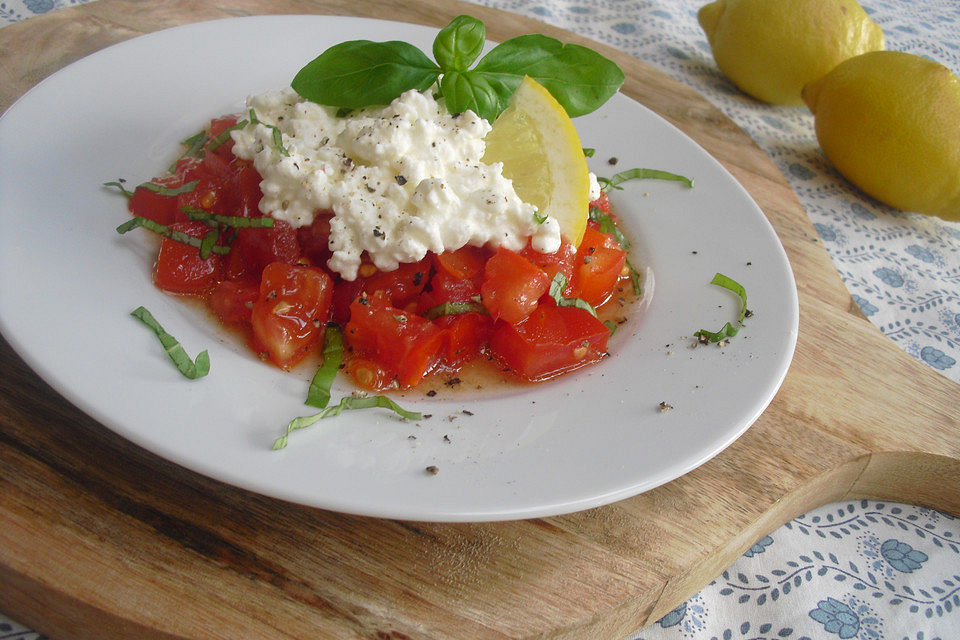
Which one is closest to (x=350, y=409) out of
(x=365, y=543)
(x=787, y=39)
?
(x=365, y=543)

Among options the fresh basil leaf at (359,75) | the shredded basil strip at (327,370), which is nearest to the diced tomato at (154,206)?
the fresh basil leaf at (359,75)

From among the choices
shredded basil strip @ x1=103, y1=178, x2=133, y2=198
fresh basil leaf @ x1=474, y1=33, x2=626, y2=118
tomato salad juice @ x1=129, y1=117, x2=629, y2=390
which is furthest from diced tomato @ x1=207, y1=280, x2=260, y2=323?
fresh basil leaf @ x1=474, y1=33, x2=626, y2=118

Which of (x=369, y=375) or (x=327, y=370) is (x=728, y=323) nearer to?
(x=369, y=375)

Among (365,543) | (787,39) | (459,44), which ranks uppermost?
(459,44)

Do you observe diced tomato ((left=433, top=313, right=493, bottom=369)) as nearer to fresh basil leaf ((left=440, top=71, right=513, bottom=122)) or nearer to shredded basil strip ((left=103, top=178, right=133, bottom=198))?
fresh basil leaf ((left=440, top=71, right=513, bottom=122))

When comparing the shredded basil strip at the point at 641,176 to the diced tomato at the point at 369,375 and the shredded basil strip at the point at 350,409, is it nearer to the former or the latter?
the diced tomato at the point at 369,375

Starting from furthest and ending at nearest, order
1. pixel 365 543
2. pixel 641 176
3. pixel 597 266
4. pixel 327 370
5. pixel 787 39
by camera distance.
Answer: pixel 787 39
pixel 641 176
pixel 597 266
pixel 327 370
pixel 365 543

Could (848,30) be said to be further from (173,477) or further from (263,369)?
(173,477)
